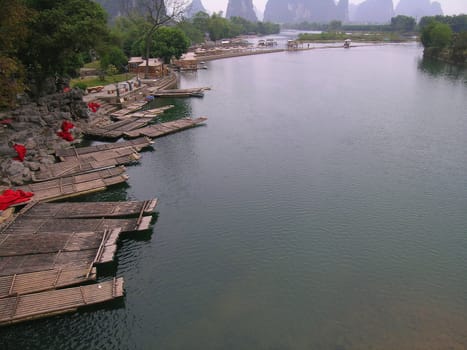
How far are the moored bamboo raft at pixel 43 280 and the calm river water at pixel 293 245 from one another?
154 cm

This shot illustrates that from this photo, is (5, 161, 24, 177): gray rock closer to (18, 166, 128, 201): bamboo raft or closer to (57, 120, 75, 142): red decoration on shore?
(18, 166, 128, 201): bamboo raft

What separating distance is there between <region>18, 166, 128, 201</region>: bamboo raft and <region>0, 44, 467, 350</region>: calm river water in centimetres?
88

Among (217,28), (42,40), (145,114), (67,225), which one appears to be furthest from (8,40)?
(217,28)

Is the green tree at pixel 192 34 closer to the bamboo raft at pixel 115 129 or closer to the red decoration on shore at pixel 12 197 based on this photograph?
the bamboo raft at pixel 115 129

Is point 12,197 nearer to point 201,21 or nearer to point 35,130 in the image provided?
point 35,130

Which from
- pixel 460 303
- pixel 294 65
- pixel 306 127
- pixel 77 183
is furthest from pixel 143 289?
pixel 294 65

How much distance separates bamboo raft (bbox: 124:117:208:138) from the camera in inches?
1566

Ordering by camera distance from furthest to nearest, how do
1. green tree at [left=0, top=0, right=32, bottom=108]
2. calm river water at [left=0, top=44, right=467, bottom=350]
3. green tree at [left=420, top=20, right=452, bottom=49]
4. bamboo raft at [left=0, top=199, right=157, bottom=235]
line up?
green tree at [left=420, top=20, right=452, bottom=49], green tree at [left=0, top=0, right=32, bottom=108], bamboo raft at [left=0, top=199, right=157, bottom=235], calm river water at [left=0, top=44, right=467, bottom=350]

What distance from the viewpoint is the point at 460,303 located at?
59.1ft

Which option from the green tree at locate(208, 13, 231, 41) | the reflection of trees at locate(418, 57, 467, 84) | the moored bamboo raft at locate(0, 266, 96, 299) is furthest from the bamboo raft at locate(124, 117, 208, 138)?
the green tree at locate(208, 13, 231, 41)

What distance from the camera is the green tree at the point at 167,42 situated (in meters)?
81.3

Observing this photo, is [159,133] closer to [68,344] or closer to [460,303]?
[68,344]

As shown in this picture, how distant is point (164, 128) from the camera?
138 feet

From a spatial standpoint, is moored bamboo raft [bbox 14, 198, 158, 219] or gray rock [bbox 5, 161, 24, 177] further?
gray rock [bbox 5, 161, 24, 177]
